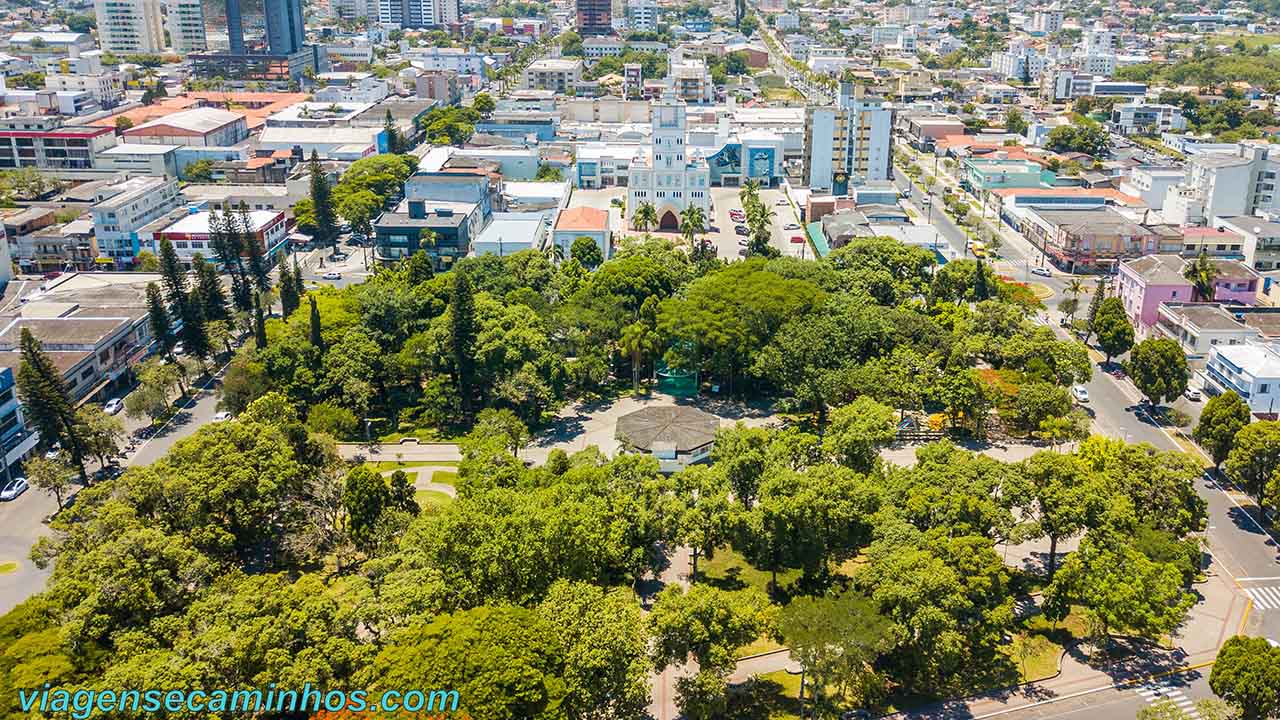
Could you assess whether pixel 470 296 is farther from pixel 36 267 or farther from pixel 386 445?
pixel 36 267

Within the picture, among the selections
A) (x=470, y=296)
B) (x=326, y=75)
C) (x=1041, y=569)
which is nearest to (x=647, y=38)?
(x=326, y=75)

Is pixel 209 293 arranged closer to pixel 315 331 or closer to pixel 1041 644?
pixel 315 331

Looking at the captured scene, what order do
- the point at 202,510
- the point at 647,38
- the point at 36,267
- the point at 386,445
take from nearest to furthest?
1. the point at 202,510
2. the point at 386,445
3. the point at 36,267
4. the point at 647,38


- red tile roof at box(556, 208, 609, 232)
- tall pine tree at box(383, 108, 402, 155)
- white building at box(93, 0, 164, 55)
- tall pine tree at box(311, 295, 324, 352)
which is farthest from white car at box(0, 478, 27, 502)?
white building at box(93, 0, 164, 55)

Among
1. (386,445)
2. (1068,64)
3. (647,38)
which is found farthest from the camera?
(647,38)

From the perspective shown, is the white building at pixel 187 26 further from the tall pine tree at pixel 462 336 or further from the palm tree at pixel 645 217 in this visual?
the tall pine tree at pixel 462 336

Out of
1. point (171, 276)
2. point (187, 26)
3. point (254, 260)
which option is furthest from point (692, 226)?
point (187, 26)
